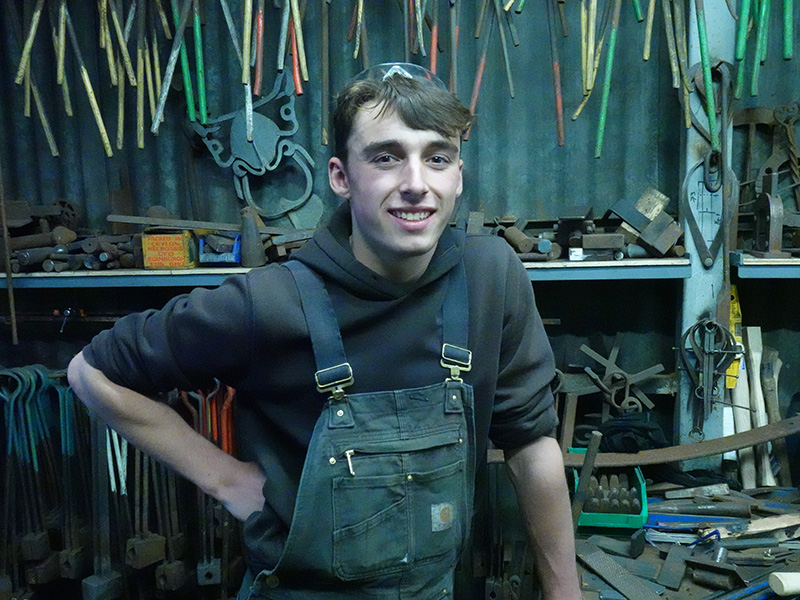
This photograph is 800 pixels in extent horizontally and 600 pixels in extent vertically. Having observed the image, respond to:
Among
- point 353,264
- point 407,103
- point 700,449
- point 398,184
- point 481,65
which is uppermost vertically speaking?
point 481,65

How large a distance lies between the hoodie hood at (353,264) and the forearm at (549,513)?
0.48m

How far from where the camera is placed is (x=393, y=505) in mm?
1222

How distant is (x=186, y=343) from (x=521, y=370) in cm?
71

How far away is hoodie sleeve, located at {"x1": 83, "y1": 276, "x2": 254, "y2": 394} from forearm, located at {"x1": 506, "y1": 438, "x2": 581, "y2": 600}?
0.69m

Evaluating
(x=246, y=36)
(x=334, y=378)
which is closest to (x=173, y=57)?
(x=246, y=36)

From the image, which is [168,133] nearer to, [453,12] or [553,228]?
[453,12]

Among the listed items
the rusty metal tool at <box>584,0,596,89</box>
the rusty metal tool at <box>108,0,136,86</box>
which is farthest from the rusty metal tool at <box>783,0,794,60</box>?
the rusty metal tool at <box>108,0,136,86</box>

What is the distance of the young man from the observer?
1209 millimetres

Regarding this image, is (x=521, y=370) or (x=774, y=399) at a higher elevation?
(x=521, y=370)

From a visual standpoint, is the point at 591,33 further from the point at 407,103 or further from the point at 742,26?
the point at 407,103

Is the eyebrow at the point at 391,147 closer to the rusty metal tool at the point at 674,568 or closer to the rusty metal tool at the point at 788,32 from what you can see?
the rusty metal tool at the point at 674,568

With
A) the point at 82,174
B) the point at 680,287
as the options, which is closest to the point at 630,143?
the point at 680,287

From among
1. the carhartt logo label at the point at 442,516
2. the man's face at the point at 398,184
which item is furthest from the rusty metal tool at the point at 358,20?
the carhartt logo label at the point at 442,516

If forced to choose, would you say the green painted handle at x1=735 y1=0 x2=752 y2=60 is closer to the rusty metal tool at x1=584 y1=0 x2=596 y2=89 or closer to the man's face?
the rusty metal tool at x1=584 y1=0 x2=596 y2=89
